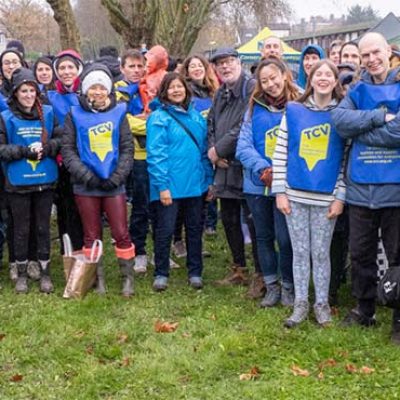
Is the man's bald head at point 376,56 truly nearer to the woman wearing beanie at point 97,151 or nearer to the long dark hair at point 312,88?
the long dark hair at point 312,88

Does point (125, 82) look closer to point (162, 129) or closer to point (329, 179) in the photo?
point (162, 129)

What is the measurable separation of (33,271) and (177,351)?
2.39 m

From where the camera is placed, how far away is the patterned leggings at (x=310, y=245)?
5.33 meters

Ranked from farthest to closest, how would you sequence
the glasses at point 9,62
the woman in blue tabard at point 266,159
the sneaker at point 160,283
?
1. the glasses at point 9,62
2. the sneaker at point 160,283
3. the woman in blue tabard at point 266,159

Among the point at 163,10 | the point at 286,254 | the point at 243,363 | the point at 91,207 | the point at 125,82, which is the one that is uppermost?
the point at 163,10

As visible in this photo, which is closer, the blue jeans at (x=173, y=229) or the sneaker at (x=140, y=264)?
the blue jeans at (x=173, y=229)

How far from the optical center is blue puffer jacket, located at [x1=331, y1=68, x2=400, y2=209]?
480cm

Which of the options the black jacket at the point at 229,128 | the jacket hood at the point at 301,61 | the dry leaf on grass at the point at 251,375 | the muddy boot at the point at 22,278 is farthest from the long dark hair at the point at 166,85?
the dry leaf on grass at the point at 251,375

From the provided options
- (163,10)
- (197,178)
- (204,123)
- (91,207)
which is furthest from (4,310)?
(163,10)

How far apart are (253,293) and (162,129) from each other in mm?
1739

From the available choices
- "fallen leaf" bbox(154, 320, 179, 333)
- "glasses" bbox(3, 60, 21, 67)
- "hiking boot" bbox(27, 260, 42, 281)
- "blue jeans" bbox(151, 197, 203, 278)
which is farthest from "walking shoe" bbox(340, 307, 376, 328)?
"glasses" bbox(3, 60, 21, 67)

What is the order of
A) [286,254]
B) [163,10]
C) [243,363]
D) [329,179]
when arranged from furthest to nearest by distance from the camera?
[163,10], [286,254], [329,179], [243,363]

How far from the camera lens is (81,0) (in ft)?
173

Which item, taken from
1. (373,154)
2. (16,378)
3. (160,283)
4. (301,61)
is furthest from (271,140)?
(16,378)
